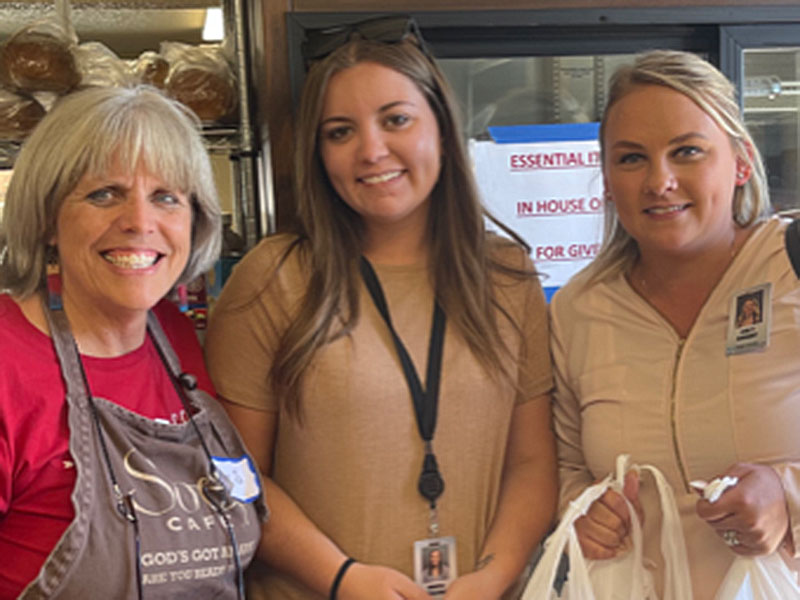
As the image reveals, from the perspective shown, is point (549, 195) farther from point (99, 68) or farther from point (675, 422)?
point (99, 68)

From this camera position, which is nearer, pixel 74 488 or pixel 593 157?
pixel 74 488

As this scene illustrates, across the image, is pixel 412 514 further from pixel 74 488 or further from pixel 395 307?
pixel 74 488

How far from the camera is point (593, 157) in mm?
2539

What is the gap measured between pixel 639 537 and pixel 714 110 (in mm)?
806

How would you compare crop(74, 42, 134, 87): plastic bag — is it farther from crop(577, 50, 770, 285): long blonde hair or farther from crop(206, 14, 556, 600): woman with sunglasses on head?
crop(577, 50, 770, 285): long blonde hair

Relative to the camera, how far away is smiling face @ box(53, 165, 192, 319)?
154cm

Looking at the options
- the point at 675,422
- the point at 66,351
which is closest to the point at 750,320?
the point at 675,422

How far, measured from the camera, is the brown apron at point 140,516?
4.56 feet

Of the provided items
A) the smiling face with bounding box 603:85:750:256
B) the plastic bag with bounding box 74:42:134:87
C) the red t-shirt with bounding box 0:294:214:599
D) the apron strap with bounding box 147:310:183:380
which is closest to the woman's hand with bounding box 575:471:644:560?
the smiling face with bounding box 603:85:750:256

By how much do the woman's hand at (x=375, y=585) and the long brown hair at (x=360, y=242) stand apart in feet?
1.07

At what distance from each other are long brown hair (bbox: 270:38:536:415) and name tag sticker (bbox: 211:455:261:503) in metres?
0.15

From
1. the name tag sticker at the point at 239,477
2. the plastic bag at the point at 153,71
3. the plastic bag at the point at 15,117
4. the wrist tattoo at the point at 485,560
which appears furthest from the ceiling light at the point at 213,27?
the wrist tattoo at the point at 485,560

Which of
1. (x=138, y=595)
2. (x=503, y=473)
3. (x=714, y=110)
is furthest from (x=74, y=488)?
(x=714, y=110)

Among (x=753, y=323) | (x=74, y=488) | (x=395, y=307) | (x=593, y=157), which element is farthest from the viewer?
(x=593, y=157)
